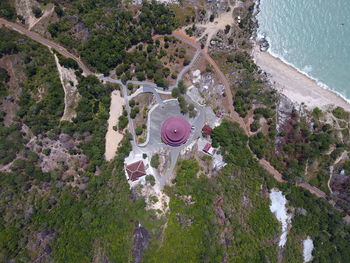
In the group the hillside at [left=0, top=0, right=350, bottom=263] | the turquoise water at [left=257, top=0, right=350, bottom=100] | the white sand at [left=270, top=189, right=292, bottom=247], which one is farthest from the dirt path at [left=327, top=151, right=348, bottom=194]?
the turquoise water at [left=257, top=0, right=350, bottom=100]

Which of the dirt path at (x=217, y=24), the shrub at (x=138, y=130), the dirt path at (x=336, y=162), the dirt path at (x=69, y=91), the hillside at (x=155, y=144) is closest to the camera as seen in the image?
the hillside at (x=155, y=144)

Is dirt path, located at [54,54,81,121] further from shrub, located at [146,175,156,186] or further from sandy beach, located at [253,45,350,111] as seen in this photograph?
sandy beach, located at [253,45,350,111]

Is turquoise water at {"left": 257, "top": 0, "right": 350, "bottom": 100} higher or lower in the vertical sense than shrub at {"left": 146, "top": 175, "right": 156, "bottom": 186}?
higher

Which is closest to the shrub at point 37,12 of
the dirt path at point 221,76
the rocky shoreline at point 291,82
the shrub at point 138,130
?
the dirt path at point 221,76

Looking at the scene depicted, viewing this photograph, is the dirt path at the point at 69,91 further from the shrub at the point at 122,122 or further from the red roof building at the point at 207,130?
the red roof building at the point at 207,130

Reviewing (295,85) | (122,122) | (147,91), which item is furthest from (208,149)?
(295,85)

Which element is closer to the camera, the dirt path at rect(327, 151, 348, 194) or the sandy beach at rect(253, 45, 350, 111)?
the dirt path at rect(327, 151, 348, 194)
